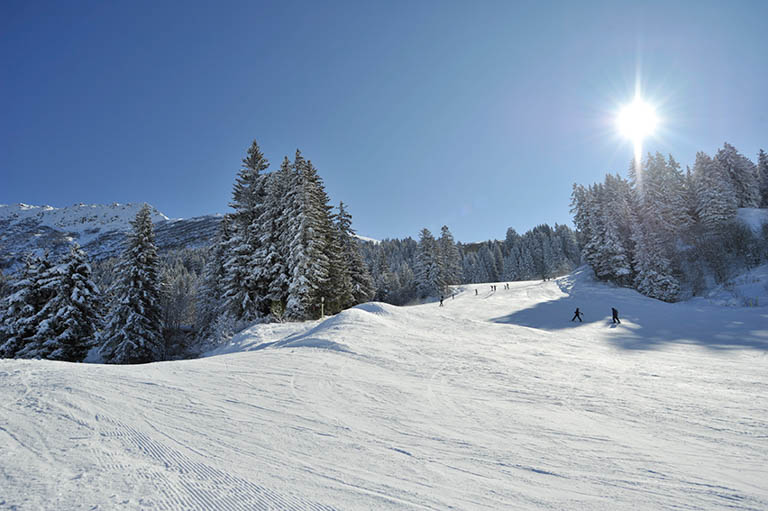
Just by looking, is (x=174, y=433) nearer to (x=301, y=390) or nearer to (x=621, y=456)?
(x=301, y=390)

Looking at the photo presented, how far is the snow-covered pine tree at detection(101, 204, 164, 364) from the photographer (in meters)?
21.3

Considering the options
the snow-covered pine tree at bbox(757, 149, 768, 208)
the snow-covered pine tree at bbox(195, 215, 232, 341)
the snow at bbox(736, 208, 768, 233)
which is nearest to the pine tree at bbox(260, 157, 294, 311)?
the snow-covered pine tree at bbox(195, 215, 232, 341)

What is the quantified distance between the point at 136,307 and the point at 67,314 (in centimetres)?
372

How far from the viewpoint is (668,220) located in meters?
38.6

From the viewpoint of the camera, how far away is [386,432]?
4395 millimetres

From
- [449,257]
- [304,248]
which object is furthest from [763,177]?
[304,248]

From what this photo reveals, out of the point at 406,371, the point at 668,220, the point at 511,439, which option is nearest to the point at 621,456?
the point at 511,439

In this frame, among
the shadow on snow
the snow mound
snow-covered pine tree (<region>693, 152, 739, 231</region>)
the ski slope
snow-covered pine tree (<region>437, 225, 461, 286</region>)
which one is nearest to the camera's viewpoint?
the ski slope

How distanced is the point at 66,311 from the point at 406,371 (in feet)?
84.0

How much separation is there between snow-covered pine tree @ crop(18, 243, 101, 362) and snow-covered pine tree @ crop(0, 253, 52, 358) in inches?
13.8

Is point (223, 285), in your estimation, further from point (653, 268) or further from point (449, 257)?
point (653, 268)

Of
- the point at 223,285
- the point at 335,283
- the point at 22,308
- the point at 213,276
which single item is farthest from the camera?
the point at 213,276

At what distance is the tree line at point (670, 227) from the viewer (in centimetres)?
3331

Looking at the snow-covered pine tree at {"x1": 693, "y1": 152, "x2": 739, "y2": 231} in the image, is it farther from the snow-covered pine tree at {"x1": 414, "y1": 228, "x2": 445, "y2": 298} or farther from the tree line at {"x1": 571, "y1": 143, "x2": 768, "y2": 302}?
the snow-covered pine tree at {"x1": 414, "y1": 228, "x2": 445, "y2": 298}
